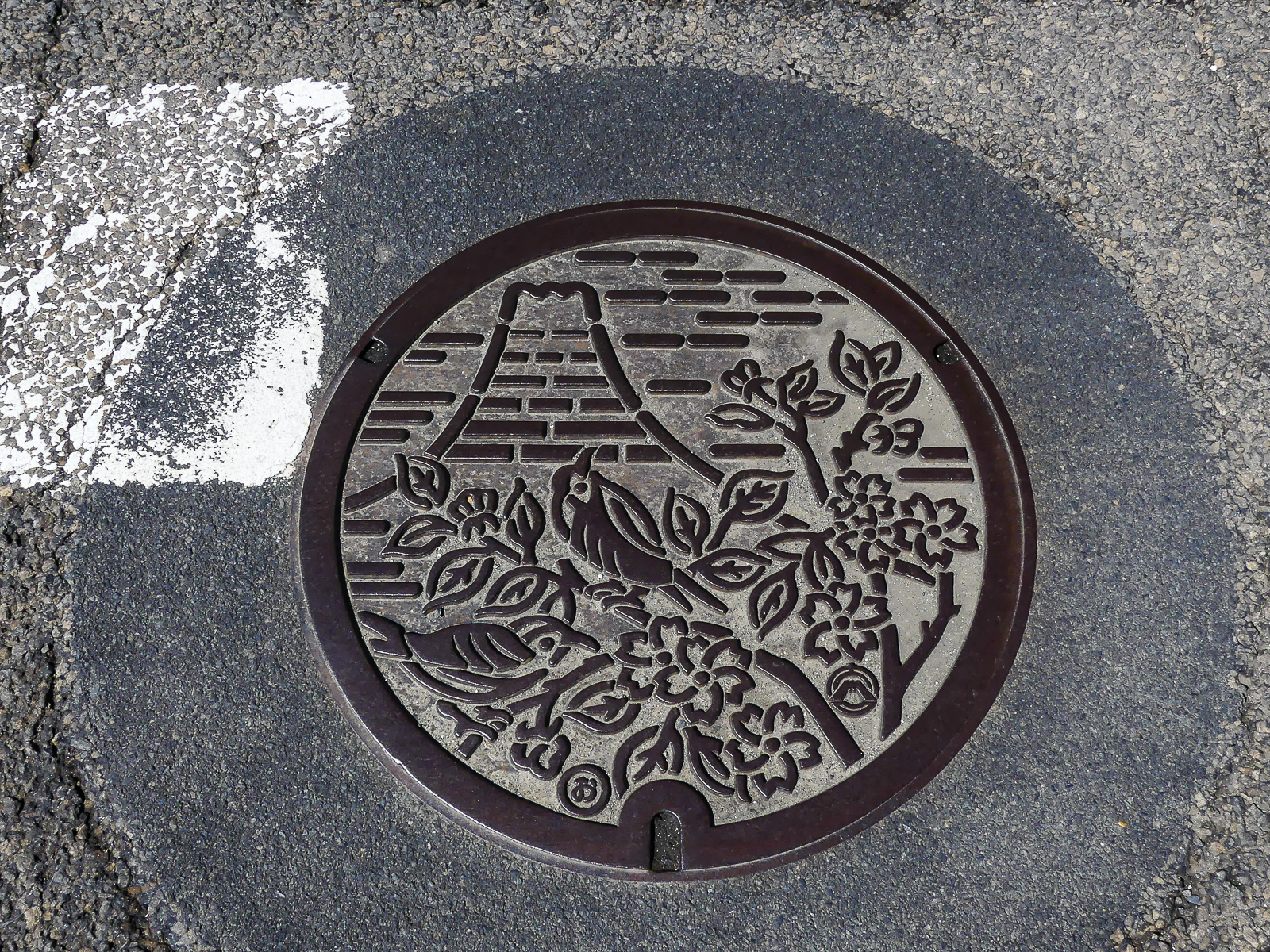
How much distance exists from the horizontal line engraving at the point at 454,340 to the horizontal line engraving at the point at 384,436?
0.71ft

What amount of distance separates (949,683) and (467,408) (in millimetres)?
1189

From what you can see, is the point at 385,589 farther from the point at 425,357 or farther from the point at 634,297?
the point at 634,297

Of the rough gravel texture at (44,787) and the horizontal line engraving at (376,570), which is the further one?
the horizontal line engraving at (376,570)

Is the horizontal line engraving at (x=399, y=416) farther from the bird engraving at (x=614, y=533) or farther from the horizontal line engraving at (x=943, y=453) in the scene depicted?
the horizontal line engraving at (x=943, y=453)

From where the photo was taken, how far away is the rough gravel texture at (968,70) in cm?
221

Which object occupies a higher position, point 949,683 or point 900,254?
point 900,254

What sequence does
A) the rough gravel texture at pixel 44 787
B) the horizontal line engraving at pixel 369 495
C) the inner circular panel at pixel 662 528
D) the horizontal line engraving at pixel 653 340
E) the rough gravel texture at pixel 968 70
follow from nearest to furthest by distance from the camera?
the rough gravel texture at pixel 44 787 < the inner circular panel at pixel 662 528 < the horizontal line engraving at pixel 369 495 < the horizontal line engraving at pixel 653 340 < the rough gravel texture at pixel 968 70

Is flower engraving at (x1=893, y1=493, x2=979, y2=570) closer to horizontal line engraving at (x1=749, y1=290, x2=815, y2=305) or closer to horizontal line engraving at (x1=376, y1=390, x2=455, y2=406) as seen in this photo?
horizontal line engraving at (x1=749, y1=290, x2=815, y2=305)

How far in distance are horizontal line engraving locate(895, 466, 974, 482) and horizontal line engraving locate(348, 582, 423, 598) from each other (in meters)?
1.08

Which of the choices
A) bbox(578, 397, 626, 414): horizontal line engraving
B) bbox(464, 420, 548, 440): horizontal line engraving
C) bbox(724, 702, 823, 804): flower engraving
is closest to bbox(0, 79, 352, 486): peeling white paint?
bbox(464, 420, 548, 440): horizontal line engraving

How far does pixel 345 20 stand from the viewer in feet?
7.58

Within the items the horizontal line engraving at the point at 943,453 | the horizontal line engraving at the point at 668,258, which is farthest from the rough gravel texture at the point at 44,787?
the horizontal line engraving at the point at 943,453

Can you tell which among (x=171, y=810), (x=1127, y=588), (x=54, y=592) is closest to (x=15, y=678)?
(x=54, y=592)

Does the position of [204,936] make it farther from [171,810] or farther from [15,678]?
[15,678]
